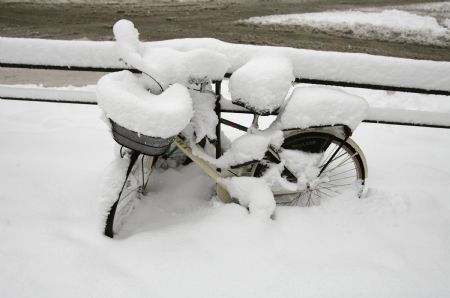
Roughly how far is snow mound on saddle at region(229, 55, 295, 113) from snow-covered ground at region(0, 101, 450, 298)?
30.5 inches

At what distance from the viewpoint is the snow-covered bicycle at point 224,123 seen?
5.58 ft

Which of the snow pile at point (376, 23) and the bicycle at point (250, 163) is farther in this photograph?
the snow pile at point (376, 23)

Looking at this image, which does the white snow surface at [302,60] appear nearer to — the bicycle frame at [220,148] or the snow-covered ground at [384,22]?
the bicycle frame at [220,148]

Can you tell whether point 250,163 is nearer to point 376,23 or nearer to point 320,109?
point 320,109

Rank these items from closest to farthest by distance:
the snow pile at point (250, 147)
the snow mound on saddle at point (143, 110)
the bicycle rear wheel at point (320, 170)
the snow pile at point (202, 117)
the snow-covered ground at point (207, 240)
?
the snow mound on saddle at point (143, 110) → the snow-covered ground at point (207, 240) → the snow pile at point (202, 117) → the snow pile at point (250, 147) → the bicycle rear wheel at point (320, 170)

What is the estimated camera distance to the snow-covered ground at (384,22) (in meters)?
7.97

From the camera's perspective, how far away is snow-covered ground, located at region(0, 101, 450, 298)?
190 centimetres

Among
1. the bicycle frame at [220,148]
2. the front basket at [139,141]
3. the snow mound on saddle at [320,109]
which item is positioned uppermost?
the snow mound on saddle at [320,109]

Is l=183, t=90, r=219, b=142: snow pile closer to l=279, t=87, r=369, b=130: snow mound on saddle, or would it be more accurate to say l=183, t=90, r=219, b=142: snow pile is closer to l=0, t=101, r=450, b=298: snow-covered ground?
l=279, t=87, r=369, b=130: snow mound on saddle

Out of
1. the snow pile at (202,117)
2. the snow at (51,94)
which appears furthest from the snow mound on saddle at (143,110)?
the snow at (51,94)

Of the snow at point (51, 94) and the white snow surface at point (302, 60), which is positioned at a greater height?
the white snow surface at point (302, 60)

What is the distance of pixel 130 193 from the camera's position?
2369mm

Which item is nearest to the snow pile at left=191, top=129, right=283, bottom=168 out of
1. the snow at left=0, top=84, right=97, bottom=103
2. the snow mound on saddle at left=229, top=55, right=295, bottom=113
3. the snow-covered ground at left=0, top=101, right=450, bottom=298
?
the snow mound on saddle at left=229, top=55, right=295, bottom=113

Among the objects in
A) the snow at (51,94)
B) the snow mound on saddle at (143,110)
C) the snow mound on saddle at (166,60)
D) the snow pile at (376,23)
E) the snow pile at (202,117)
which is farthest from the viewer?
the snow pile at (376,23)
